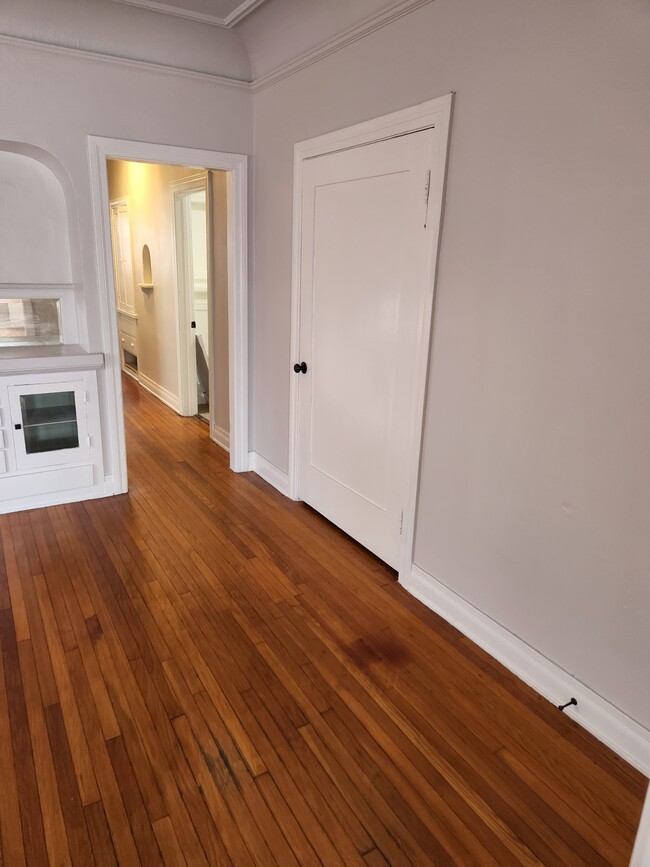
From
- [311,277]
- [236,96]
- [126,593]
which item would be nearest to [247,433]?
[311,277]

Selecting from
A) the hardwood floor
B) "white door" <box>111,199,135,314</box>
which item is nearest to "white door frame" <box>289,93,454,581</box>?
the hardwood floor

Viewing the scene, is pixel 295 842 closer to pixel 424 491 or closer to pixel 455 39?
pixel 424 491

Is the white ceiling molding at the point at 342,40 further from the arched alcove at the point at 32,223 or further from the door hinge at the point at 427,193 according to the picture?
the arched alcove at the point at 32,223

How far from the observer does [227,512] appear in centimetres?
349

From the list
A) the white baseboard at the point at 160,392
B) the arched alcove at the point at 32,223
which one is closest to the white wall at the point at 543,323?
the arched alcove at the point at 32,223

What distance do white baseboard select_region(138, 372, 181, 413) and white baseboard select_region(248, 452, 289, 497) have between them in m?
1.69

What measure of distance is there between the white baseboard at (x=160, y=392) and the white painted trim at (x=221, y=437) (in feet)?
2.94

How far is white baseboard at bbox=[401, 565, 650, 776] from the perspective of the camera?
182 cm

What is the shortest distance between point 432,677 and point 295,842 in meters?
0.81

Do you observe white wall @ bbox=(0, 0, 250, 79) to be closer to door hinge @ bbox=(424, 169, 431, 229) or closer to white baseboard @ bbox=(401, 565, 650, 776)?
door hinge @ bbox=(424, 169, 431, 229)

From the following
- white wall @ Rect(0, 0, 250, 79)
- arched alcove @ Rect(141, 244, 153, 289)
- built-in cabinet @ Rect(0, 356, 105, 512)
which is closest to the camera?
white wall @ Rect(0, 0, 250, 79)

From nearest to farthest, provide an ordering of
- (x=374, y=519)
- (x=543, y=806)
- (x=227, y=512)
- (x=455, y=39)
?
(x=543, y=806) → (x=455, y=39) → (x=374, y=519) → (x=227, y=512)

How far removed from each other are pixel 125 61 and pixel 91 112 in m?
0.33

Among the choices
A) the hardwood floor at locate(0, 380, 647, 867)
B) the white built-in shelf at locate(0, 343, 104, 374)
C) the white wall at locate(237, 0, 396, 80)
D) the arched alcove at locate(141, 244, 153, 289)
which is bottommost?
the hardwood floor at locate(0, 380, 647, 867)
